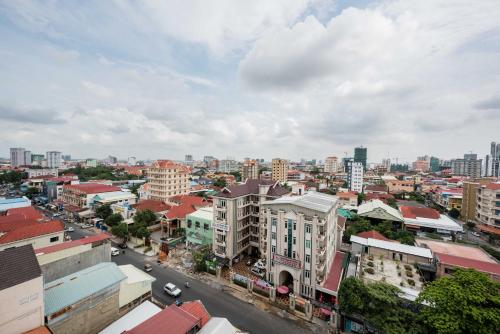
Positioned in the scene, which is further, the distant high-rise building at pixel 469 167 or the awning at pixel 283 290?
the distant high-rise building at pixel 469 167

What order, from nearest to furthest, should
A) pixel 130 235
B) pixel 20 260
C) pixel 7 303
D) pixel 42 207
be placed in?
1. pixel 7 303
2. pixel 20 260
3. pixel 130 235
4. pixel 42 207

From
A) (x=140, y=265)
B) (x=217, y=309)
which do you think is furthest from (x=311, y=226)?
(x=140, y=265)

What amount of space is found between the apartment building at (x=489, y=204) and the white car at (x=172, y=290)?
63.0 meters

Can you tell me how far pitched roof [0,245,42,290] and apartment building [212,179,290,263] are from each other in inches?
A: 756

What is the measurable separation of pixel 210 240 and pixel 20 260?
894 inches

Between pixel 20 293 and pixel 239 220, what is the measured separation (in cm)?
2212

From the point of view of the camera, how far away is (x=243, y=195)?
104ft

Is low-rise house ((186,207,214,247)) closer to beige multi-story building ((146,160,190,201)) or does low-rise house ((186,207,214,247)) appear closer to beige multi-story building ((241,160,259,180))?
beige multi-story building ((146,160,190,201))

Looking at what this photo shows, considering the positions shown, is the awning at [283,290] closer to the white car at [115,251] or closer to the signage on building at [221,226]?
the signage on building at [221,226]

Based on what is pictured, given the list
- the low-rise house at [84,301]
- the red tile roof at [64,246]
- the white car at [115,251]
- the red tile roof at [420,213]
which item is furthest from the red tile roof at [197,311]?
the red tile roof at [420,213]

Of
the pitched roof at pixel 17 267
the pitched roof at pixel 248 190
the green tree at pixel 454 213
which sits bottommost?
the green tree at pixel 454 213

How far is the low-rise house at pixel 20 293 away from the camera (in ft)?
39.8

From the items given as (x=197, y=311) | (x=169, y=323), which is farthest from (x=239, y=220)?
(x=169, y=323)

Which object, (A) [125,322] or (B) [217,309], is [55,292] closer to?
(A) [125,322]
